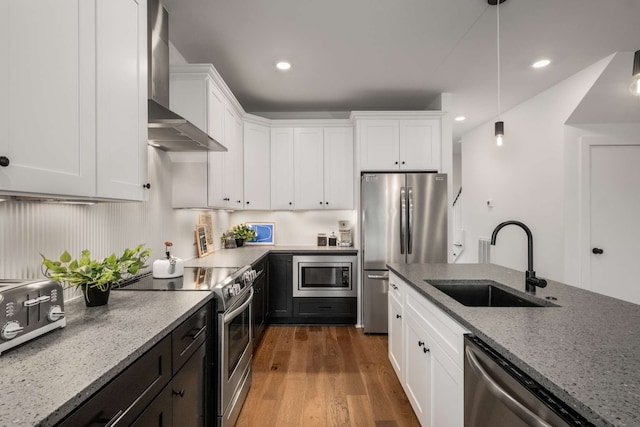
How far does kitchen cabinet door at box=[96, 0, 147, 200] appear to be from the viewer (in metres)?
1.20

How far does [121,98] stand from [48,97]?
1.31 ft

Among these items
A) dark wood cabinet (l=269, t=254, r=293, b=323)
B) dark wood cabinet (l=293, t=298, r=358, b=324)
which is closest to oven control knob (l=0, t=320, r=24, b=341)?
dark wood cabinet (l=269, t=254, r=293, b=323)

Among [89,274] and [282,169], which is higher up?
[282,169]

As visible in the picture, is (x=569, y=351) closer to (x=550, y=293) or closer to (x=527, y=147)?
(x=550, y=293)

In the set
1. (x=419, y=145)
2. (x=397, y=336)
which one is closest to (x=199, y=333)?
(x=397, y=336)

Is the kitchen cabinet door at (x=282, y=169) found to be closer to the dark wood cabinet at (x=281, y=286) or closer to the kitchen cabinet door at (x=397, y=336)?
the dark wood cabinet at (x=281, y=286)

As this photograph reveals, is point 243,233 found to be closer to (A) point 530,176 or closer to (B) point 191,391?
(B) point 191,391

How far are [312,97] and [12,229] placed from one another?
10.5 ft

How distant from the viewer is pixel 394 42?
8.45 feet

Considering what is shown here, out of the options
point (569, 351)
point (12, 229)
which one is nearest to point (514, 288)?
point (569, 351)

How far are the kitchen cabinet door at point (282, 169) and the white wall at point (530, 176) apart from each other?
3.08 metres

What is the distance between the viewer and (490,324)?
1126 mm

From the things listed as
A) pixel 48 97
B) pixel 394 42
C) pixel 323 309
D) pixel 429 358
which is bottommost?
pixel 323 309

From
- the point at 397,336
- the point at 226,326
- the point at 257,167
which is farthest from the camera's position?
the point at 257,167
